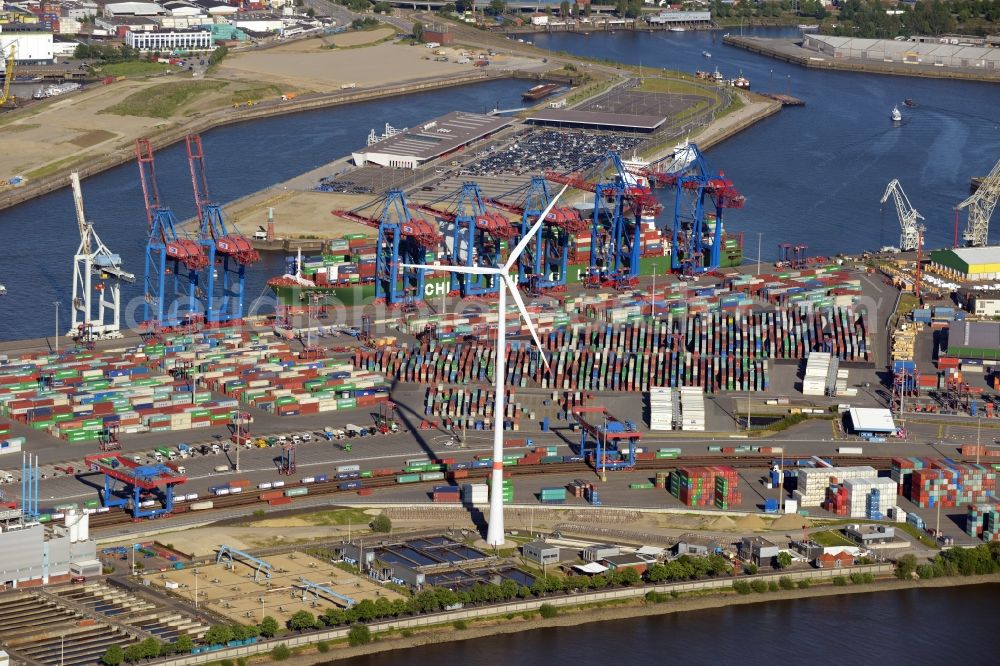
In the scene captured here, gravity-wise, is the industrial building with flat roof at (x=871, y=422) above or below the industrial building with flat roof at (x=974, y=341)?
below

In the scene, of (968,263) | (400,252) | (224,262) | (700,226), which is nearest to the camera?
(224,262)

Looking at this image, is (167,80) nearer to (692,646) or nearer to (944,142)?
(944,142)

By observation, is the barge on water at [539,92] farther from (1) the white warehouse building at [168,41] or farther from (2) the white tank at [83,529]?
(2) the white tank at [83,529]

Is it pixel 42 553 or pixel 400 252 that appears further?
pixel 400 252

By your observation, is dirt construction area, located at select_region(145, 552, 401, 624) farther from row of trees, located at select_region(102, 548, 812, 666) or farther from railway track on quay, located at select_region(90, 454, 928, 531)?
railway track on quay, located at select_region(90, 454, 928, 531)

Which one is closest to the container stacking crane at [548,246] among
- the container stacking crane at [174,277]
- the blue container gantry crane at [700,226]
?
the blue container gantry crane at [700,226]

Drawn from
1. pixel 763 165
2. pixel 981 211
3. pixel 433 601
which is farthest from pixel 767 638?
pixel 763 165

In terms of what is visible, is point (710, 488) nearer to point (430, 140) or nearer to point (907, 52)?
point (430, 140)

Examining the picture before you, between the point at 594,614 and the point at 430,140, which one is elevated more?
the point at 430,140
